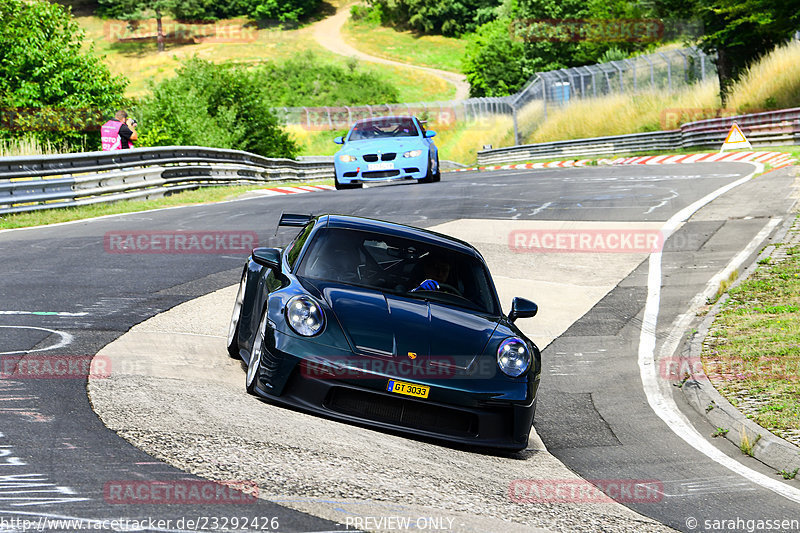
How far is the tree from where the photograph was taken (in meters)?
108

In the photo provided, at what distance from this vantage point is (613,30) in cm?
6269

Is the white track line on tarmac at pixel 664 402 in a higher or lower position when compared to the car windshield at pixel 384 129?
lower

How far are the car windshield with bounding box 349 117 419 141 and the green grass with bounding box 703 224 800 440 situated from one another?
1256cm

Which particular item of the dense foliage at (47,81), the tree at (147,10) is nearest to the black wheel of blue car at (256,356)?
the dense foliage at (47,81)

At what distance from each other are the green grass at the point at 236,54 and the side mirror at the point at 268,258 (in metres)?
84.0

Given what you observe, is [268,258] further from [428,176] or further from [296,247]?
[428,176]

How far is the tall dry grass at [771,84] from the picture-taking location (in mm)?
35719

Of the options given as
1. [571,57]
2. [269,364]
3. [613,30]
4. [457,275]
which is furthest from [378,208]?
[571,57]

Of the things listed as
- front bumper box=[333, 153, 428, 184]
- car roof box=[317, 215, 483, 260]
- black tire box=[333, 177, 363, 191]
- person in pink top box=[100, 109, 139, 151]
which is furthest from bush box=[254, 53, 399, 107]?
car roof box=[317, 215, 483, 260]

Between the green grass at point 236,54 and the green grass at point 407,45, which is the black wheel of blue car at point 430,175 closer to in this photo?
the green grass at point 236,54

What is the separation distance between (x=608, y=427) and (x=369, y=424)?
223 cm

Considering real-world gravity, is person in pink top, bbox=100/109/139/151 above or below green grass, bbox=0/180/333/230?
above

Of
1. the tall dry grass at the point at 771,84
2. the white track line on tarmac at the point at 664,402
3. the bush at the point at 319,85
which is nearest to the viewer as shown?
the white track line on tarmac at the point at 664,402

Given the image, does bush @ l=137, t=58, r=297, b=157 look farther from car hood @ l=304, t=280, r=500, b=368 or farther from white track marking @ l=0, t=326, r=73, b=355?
car hood @ l=304, t=280, r=500, b=368
